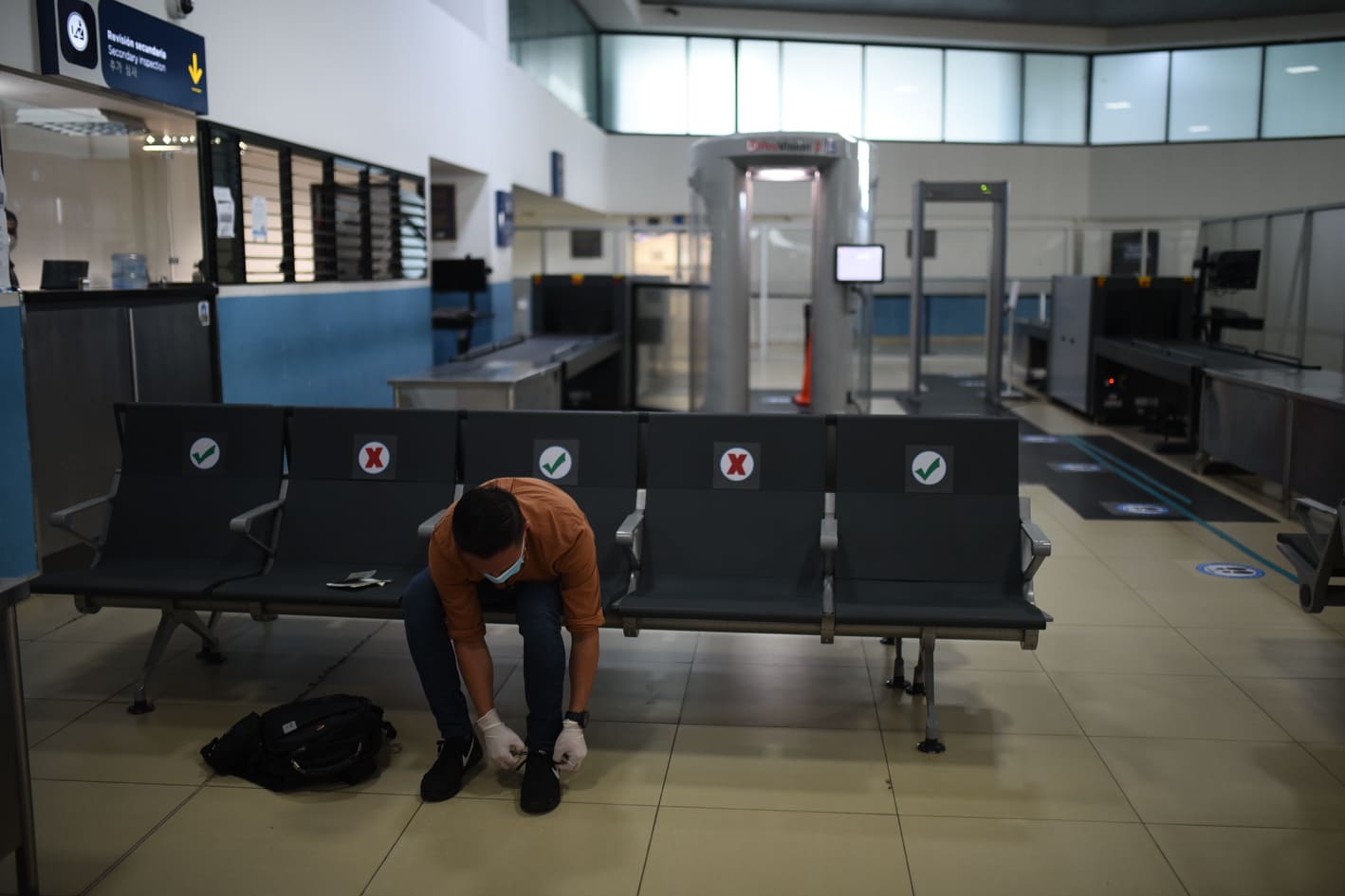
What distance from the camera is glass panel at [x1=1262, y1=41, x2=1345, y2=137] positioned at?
18.5 meters

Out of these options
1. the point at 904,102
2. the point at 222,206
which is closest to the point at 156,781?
the point at 222,206

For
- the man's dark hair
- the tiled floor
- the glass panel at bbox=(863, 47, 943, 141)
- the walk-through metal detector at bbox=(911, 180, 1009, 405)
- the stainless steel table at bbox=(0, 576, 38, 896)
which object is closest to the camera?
the stainless steel table at bbox=(0, 576, 38, 896)

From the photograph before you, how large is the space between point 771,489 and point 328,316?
15.0 feet

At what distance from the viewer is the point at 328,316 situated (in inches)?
293

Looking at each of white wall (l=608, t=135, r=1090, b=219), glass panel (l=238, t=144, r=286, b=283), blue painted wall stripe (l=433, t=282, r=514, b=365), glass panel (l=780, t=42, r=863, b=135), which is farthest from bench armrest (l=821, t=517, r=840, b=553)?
glass panel (l=780, t=42, r=863, b=135)

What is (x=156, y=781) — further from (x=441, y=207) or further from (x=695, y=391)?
(x=441, y=207)

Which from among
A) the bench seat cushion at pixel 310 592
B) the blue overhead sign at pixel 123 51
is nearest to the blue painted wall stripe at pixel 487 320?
the blue overhead sign at pixel 123 51

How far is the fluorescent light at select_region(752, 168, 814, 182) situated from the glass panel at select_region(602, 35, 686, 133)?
10782mm

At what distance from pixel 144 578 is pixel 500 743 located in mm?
1464

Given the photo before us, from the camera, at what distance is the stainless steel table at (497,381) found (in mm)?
6055

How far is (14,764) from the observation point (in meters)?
2.44

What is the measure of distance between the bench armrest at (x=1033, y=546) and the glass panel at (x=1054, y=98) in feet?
58.2

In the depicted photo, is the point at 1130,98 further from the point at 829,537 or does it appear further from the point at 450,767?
the point at 450,767

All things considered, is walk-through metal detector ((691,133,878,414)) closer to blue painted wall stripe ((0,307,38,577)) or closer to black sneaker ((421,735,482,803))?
blue painted wall stripe ((0,307,38,577))
